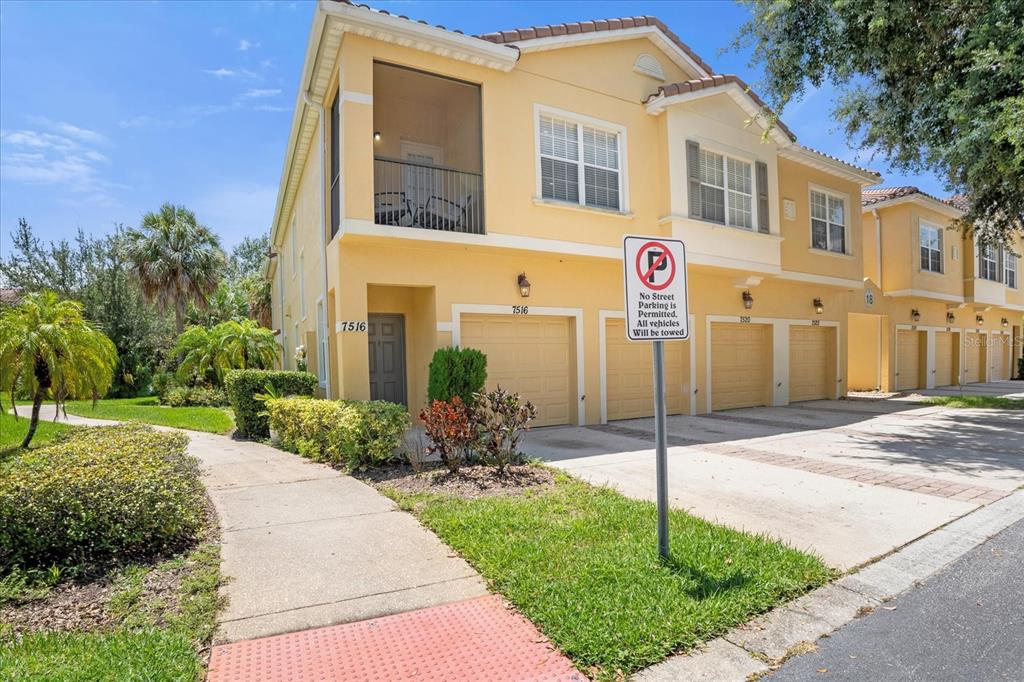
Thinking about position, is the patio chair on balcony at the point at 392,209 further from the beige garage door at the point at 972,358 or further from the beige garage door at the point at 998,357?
the beige garage door at the point at 998,357

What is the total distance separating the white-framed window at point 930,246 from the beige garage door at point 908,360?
97.0 inches

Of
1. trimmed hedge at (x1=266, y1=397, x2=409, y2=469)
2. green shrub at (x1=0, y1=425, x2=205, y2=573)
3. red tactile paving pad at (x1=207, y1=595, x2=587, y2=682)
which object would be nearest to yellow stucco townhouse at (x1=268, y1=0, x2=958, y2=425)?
trimmed hedge at (x1=266, y1=397, x2=409, y2=469)

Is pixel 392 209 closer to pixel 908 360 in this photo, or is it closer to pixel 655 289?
pixel 655 289

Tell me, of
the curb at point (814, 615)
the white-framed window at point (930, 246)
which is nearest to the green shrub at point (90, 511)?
the curb at point (814, 615)

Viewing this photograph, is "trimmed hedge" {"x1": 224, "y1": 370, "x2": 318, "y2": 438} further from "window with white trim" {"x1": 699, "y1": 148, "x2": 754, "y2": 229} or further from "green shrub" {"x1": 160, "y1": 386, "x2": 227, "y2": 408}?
"green shrub" {"x1": 160, "y1": 386, "x2": 227, "y2": 408}

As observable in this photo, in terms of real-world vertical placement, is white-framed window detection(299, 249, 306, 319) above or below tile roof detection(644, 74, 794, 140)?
below

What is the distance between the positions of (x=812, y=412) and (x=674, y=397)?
3.58 m

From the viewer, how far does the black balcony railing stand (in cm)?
970

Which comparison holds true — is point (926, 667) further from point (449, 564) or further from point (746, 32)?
point (746, 32)

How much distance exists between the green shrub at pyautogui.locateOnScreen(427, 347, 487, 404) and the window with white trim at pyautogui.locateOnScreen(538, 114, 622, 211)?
3703mm

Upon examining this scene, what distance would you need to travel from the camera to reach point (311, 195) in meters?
12.2

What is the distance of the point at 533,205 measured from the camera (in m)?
10.1

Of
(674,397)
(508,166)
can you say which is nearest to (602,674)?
(508,166)

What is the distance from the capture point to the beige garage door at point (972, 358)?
23031 millimetres
